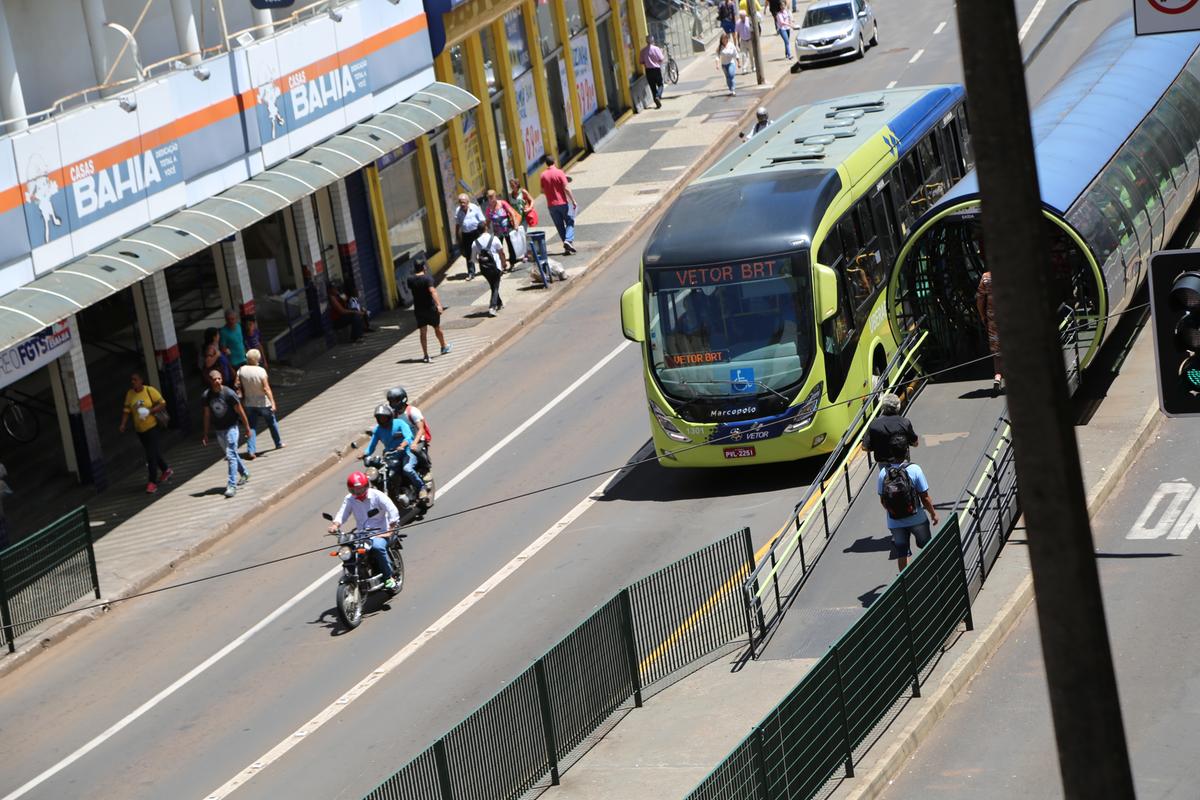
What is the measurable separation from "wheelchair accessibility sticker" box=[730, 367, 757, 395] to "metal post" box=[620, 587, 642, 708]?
539cm

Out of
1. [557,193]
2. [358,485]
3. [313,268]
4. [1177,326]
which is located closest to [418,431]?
[358,485]

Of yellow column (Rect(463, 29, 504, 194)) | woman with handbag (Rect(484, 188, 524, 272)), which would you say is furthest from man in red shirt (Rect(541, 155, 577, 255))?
yellow column (Rect(463, 29, 504, 194))

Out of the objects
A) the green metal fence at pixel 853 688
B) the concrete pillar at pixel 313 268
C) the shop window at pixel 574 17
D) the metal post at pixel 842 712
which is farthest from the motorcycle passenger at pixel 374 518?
the shop window at pixel 574 17

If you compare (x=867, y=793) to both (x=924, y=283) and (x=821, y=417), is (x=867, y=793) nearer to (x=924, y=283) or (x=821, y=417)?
(x=821, y=417)

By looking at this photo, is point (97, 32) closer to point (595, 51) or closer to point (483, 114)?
point (483, 114)

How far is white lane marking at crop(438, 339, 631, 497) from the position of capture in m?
24.8

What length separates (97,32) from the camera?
26.2 metres

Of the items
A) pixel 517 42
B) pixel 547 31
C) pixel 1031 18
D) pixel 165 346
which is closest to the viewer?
pixel 165 346

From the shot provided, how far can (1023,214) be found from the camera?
7617 mm

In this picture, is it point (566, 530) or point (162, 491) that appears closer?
point (566, 530)

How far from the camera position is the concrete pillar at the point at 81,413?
25.9 m

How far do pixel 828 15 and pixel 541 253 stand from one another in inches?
728

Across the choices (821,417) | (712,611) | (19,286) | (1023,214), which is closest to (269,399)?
(19,286)

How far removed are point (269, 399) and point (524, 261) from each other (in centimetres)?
1039
